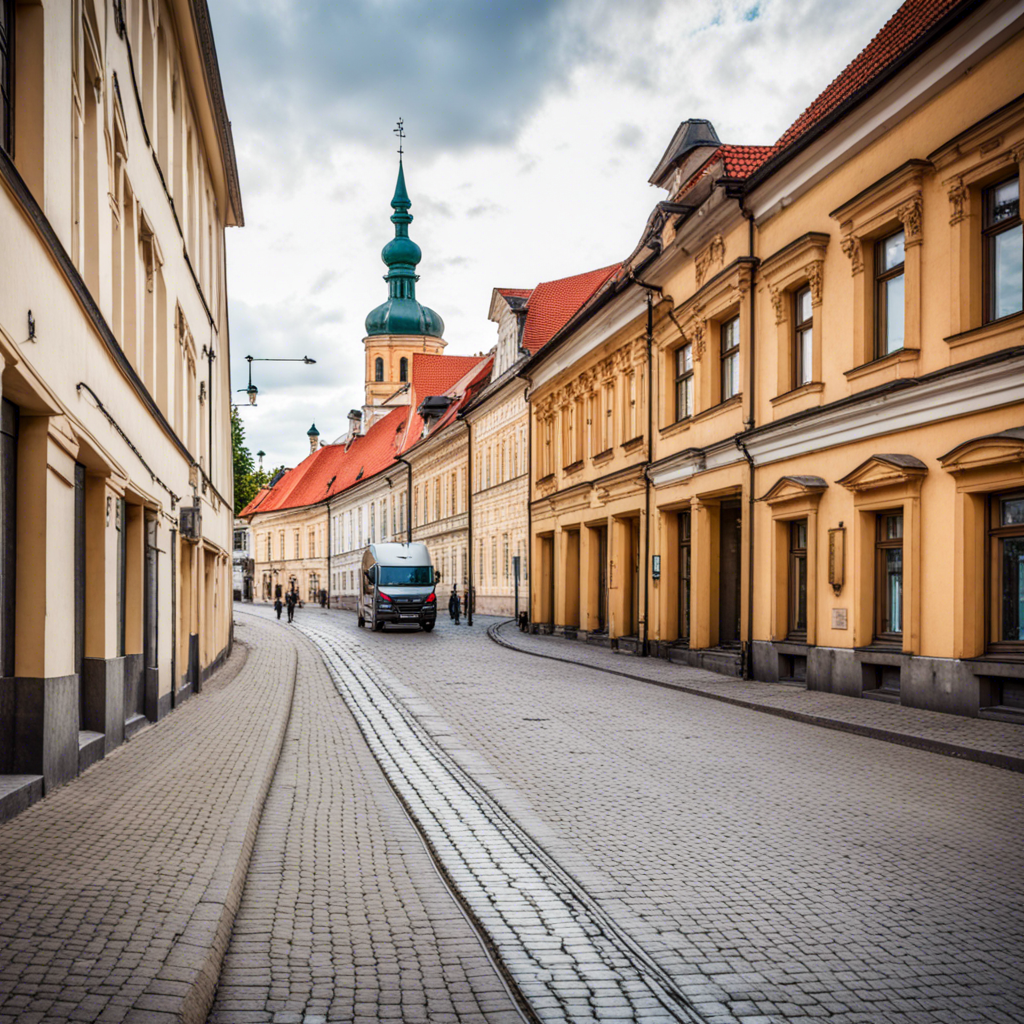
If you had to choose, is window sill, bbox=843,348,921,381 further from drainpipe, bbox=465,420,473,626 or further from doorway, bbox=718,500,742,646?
drainpipe, bbox=465,420,473,626

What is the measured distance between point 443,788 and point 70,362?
4.58 m

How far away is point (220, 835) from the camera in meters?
7.26

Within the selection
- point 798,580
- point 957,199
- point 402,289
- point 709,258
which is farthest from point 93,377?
point 402,289

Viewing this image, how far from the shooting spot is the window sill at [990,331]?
523 inches

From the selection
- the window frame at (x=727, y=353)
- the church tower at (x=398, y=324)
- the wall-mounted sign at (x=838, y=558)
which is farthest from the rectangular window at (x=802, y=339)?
the church tower at (x=398, y=324)

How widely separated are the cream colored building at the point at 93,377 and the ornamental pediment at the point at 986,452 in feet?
31.3

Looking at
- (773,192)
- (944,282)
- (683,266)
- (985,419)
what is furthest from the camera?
(683,266)

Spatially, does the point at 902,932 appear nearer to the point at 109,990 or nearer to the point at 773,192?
the point at 109,990

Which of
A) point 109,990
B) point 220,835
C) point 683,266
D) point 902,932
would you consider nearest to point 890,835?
point 902,932

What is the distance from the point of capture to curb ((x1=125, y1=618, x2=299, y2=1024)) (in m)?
4.27

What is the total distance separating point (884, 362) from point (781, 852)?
33.2 feet

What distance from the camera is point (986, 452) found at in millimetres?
13594

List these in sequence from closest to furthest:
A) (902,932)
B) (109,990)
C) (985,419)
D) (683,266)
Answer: (109,990)
(902,932)
(985,419)
(683,266)

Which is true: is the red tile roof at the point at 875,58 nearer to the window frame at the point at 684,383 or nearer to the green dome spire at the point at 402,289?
the window frame at the point at 684,383
